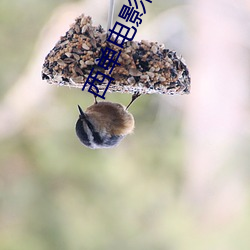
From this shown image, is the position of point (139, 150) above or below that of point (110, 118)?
above

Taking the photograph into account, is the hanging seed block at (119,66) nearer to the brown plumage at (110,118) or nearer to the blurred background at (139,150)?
the brown plumage at (110,118)

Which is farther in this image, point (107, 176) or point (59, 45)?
point (107, 176)

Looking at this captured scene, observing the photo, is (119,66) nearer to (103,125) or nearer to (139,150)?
(103,125)

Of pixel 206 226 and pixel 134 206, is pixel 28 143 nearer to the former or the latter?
pixel 134 206

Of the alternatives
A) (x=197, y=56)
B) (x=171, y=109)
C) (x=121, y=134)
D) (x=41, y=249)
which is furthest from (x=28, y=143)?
(x=121, y=134)

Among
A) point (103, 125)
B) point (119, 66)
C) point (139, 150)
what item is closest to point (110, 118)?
point (103, 125)

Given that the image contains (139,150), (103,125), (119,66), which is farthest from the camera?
(139,150)
